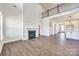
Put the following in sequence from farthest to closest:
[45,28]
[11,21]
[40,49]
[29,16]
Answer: [45,28]
[29,16]
[11,21]
[40,49]

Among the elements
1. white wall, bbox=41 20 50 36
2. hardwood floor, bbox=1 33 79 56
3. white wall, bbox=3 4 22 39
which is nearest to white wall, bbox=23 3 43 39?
white wall, bbox=3 4 22 39

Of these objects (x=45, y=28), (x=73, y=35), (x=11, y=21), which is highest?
(x=11, y=21)

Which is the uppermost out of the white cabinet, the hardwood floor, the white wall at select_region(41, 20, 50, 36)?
the white wall at select_region(41, 20, 50, 36)

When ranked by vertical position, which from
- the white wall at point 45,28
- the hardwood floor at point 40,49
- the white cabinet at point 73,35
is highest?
the white wall at point 45,28

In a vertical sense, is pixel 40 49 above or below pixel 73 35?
below

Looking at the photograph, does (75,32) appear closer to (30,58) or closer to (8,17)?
(8,17)

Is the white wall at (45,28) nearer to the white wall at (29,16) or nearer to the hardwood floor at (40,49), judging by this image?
the white wall at (29,16)

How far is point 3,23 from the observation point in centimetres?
529

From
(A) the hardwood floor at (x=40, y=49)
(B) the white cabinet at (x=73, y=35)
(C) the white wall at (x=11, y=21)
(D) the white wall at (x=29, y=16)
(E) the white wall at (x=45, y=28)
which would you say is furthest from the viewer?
(E) the white wall at (x=45, y=28)

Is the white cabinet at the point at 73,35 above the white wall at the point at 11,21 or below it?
below

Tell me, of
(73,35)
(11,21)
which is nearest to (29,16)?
(11,21)

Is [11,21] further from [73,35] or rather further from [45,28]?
[45,28]

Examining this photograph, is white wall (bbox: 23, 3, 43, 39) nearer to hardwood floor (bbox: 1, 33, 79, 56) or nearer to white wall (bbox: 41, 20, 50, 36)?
white wall (bbox: 41, 20, 50, 36)

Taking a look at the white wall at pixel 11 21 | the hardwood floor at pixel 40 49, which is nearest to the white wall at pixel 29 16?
the white wall at pixel 11 21
